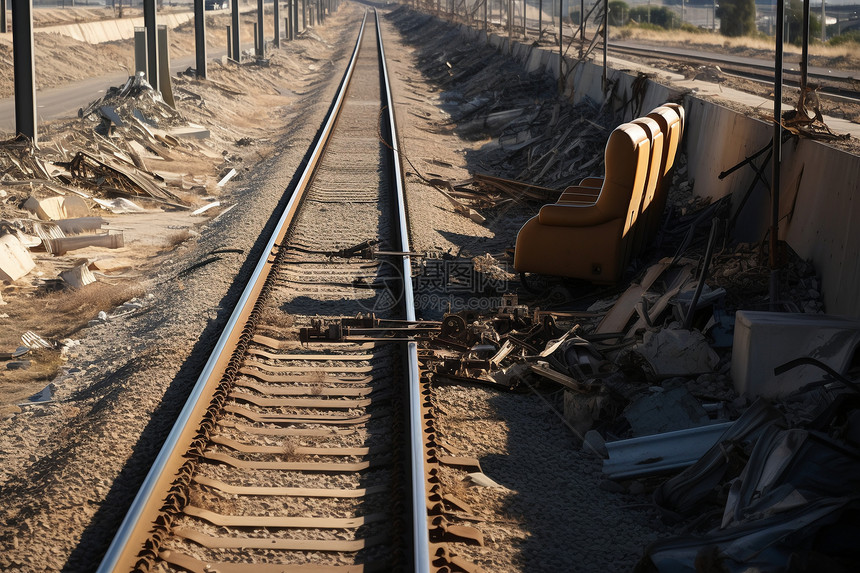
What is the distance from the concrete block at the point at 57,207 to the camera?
506 inches

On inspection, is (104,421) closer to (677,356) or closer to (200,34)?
(677,356)

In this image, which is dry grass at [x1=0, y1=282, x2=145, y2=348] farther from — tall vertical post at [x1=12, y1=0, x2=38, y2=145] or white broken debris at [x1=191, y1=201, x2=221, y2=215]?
tall vertical post at [x1=12, y1=0, x2=38, y2=145]

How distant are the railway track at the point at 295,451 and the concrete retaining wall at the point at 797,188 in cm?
318

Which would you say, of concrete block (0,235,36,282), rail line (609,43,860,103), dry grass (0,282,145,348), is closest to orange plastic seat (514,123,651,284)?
dry grass (0,282,145,348)

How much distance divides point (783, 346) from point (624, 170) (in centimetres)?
305

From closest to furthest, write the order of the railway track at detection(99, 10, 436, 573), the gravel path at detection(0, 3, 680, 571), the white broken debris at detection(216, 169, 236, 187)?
the railway track at detection(99, 10, 436, 573)
the gravel path at detection(0, 3, 680, 571)
the white broken debris at detection(216, 169, 236, 187)

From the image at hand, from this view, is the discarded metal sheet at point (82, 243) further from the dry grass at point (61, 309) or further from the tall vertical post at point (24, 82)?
the tall vertical post at point (24, 82)

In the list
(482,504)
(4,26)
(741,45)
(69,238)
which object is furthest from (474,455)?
(4,26)

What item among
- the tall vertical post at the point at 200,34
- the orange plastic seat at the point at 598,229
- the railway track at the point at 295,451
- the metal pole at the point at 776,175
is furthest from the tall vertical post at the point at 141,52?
the metal pole at the point at 776,175

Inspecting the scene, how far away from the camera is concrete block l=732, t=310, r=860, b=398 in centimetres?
586

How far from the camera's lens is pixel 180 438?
548 centimetres

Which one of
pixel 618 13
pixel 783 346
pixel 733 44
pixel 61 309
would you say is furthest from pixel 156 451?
pixel 618 13

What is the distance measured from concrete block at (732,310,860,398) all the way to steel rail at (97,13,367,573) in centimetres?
354

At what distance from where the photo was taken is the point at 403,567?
438cm
